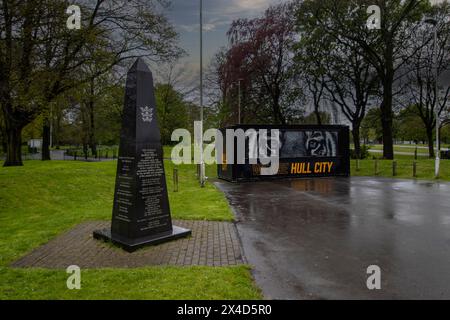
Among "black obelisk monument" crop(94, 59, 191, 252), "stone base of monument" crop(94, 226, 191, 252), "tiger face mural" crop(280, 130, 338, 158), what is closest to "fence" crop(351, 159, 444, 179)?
"tiger face mural" crop(280, 130, 338, 158)

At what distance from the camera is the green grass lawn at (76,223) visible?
14.1ft

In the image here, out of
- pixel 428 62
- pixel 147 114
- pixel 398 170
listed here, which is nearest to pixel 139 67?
pixel 147 114

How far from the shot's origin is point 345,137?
19344 millimetres

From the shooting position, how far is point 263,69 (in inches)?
1221

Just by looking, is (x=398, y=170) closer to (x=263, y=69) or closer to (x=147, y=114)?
(x=263, y=69)

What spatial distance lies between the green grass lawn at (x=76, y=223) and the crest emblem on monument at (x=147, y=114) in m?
3.13

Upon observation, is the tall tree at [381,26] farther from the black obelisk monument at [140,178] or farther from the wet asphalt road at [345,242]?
the black obelisk monument at [140,178]

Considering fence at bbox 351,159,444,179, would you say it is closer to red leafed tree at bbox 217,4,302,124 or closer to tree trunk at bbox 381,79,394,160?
tree trunk at bbox 381,79,394,160

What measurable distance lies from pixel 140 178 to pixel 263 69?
26.7 meters

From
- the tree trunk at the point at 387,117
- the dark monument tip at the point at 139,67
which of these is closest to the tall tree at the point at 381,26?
the tree trunk at the point at 387,117

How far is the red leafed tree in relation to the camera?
1231 inches

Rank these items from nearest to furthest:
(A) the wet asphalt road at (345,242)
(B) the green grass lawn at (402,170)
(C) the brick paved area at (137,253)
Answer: (A) the wet asphalt road at (345,242)
(C) the brick paved area at (137,253)
(B) the green grass lawn at (402,170)
